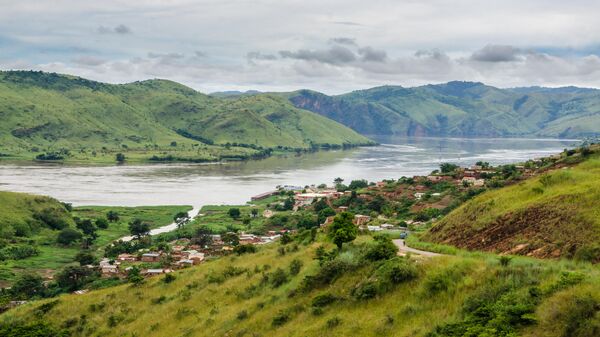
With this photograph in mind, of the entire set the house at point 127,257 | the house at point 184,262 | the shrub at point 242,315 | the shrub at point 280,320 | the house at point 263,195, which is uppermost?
the shrub at point 280,320

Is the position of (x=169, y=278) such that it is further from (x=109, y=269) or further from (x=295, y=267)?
(x=109, y=269)

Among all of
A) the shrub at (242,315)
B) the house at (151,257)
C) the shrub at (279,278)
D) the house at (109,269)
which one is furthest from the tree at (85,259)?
the shrub at (242,315)

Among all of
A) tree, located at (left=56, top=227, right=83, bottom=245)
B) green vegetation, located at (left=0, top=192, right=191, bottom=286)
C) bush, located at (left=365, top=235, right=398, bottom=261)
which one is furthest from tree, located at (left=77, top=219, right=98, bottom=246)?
bush, located at (left=365, top=235, right=398, bottom=261)

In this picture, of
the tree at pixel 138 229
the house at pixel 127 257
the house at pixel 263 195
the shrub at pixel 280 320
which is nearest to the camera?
the shrub at pixel 280 320

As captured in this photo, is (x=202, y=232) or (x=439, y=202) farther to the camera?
(x=202, y=232)

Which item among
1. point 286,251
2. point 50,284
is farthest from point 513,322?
point 50,284

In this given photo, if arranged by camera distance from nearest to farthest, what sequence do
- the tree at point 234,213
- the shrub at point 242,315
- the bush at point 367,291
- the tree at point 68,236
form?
the bush at point 367,291 → the shrub at point 242,315 → the tree at point 68,236 → the tree at point 234,213

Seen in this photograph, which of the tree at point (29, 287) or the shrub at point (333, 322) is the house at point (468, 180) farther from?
the shrub at point (333, 322)

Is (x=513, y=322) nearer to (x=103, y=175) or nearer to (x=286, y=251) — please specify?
(x=286, y=251)
